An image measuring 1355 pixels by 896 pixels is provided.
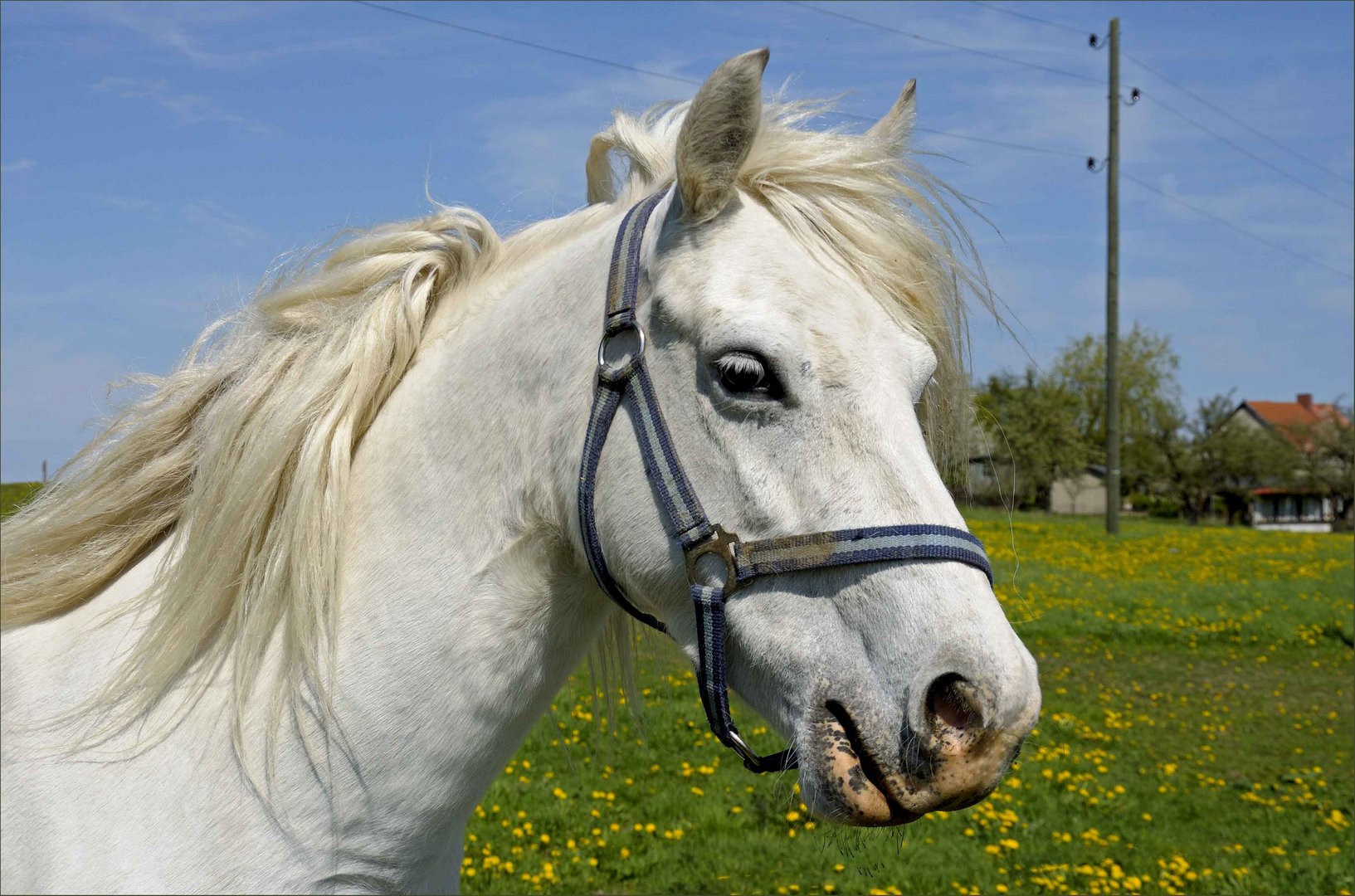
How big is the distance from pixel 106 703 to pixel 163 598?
208 millimetres

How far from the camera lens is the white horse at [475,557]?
5.45 ft

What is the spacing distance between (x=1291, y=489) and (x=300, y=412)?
6886cm

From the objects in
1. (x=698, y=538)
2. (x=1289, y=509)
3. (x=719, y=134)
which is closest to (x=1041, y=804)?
(x=698, y=538)

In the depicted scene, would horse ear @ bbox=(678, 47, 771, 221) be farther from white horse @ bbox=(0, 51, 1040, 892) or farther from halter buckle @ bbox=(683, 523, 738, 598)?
halter buckle @ bbox=(683, 523, 738, 598)

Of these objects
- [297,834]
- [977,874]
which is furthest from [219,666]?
[977,874]

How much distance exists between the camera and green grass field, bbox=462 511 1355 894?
5000 millimetres

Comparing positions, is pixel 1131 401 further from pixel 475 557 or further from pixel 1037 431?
pixel 475 557

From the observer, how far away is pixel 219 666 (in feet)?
6.27

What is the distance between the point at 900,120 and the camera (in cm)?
226

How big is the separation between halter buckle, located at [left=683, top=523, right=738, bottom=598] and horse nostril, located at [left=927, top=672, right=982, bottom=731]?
37cm

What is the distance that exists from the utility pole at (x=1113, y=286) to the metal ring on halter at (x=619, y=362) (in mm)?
22395

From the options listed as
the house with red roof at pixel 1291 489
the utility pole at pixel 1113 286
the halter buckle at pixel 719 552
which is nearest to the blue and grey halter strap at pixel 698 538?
the halter buckle at pixel 719 552

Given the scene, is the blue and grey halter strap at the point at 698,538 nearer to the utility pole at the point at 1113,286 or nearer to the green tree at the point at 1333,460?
the utility pole at the point at 1113,286

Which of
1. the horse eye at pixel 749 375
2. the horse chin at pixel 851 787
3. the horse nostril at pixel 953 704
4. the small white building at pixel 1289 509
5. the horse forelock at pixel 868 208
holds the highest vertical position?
the horse forelock at pixel 868 208
